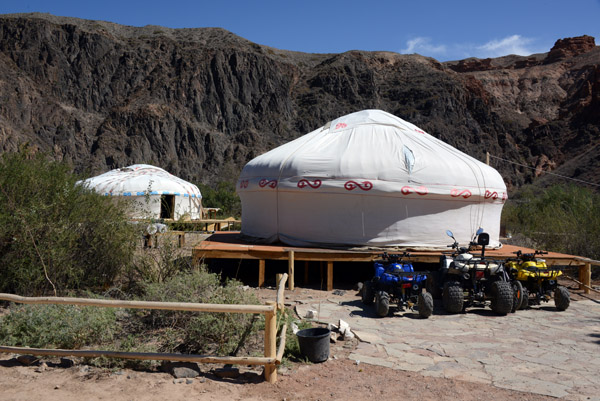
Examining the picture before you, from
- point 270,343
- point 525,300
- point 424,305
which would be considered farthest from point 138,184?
point 270,343

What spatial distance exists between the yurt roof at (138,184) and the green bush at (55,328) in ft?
37.1

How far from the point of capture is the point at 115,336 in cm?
445

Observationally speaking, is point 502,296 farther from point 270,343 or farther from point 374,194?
point 270,343

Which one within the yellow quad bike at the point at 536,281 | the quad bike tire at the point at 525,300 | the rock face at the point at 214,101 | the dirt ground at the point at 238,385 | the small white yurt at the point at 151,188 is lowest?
the dirt ground at the point at 238,385

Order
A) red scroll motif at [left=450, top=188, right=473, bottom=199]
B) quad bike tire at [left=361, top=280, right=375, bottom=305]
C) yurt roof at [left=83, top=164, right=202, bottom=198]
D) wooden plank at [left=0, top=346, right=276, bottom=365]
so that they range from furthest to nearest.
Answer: yurt roof at [left=83, top=164, right=202, bottom=198] → red scroll motif at [left=450, top=188, right=473, bottom=199] → quad bike tire at [left=361, top=280, right=375, bottom=305] → wooden plank at [left=0, top=346, right=276, bottom=365]

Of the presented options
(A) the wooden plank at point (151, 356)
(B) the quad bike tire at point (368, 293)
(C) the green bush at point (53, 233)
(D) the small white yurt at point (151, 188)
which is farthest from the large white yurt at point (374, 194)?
(D) the small white yurt at point (151, 188)

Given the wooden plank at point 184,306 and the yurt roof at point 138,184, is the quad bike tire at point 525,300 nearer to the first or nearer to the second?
the wooden plank at point 184,306

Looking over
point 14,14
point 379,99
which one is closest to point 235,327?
point 379,99

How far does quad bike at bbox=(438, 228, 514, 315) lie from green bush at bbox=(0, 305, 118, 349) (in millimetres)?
3726

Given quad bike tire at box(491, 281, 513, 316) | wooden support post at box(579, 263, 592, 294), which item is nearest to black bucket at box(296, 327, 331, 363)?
quad bike tire at box(491, 281, 513, 316)

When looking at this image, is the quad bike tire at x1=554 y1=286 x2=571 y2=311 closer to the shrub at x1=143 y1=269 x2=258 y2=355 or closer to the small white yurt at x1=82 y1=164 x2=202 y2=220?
the shrub at x1=143 y1=269 x2=258 y2=355

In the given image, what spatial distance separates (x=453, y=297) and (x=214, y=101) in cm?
3961

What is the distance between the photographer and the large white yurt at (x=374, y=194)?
770 cm

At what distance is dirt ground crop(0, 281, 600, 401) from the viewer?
10.9 ft
